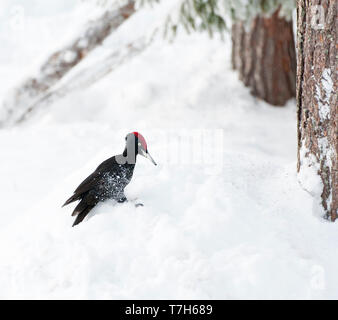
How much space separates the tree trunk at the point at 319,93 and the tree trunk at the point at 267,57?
4363 millimetres

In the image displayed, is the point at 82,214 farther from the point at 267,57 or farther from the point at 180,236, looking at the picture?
the point at 267,57

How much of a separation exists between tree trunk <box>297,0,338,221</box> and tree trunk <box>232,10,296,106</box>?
14.3 feet

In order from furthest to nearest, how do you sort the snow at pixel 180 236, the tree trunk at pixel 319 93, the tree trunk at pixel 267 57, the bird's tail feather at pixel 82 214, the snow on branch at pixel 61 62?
the tree trunk at pixel 267 57, the snow on branch at pixel 61 62, the bird's tail feather at pixel 82 214, the tree trunk at pixel 319 93, the snow at pixel 180 236

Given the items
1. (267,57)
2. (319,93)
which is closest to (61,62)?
(267,57)

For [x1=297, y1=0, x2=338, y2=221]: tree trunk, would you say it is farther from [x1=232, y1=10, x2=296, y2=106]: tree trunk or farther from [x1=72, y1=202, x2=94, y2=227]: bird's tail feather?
[x1=232, y1=10, x2=296, y2=106]: tree trunk

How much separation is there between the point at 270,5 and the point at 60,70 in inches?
136

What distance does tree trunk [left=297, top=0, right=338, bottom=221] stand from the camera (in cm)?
276

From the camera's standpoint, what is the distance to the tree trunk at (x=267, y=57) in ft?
23.5

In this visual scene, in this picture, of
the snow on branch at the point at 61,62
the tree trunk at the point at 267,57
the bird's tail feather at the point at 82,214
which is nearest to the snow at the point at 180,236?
the bird's tail feather at the point at 82,214

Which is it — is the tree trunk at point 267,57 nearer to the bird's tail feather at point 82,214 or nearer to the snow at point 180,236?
the snow at point 180,236

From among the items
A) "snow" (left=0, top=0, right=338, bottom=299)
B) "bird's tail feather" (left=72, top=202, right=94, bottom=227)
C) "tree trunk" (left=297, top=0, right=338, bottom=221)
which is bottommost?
"snow" (left=0, top=0, right=338, bottom=299)

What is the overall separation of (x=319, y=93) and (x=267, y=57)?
15.2 ft

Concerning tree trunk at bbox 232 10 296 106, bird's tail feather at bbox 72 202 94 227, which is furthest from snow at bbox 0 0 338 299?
tree trunk at bbox 232 10 296 106
